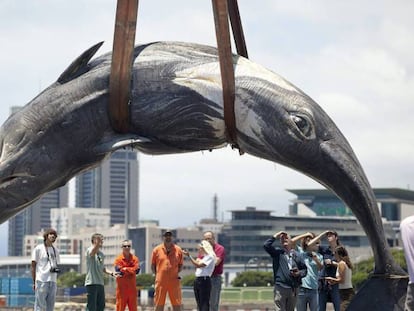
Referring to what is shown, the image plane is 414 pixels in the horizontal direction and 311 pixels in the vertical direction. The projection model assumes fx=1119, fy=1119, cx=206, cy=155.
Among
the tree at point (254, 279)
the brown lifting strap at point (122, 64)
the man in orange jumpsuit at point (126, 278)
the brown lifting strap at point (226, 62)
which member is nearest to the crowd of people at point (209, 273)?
the man in orange jumpsuit at point (126, 278)

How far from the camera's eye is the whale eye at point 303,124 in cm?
1218

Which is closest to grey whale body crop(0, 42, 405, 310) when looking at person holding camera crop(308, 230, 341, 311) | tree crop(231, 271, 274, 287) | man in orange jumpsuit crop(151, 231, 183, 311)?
person holding camera crop(308, 230, 341, 311)

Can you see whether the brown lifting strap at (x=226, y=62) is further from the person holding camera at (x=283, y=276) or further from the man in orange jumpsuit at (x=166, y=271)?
the man in orange jumpsuit at (x=166, y=271)

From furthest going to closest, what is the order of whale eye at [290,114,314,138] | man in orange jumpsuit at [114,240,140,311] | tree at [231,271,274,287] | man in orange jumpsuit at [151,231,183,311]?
tree at [231,271,274,287]
man in orange jumpsuit at [114,240,140,311]
man in orange jumpsuit at [151,231,183,311]
whale eye at [290,114,314,138]

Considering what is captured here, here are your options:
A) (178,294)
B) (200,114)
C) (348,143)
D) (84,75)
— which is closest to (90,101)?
(84,75)

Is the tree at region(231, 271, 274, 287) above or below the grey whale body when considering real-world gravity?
below

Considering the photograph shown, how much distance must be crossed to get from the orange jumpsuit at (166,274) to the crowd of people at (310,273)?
210 centimetres

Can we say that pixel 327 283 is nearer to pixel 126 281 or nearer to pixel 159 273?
pixel 159 273

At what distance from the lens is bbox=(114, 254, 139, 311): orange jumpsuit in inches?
856

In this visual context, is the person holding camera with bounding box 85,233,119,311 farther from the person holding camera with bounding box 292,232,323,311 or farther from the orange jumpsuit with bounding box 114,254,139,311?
the person holding camera with bounding box 292,232,323,311

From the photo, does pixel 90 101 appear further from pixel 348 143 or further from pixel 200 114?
pixel 348 143

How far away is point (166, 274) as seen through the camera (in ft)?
70.5

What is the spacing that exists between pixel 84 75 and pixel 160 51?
890 mm

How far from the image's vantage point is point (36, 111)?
1248cm
